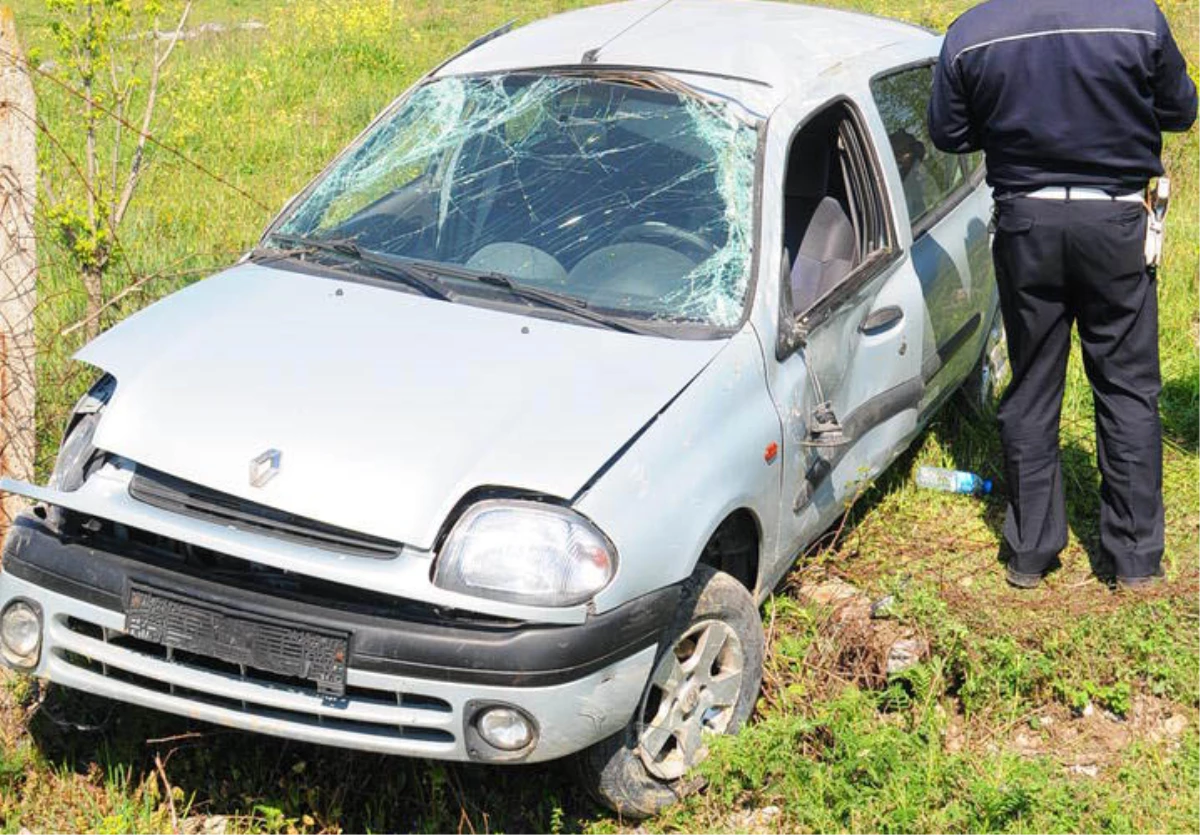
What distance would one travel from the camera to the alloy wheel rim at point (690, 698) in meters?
3.62

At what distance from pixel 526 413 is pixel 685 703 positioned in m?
0.85

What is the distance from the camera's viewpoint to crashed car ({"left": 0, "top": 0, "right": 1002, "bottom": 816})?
3.20 metres

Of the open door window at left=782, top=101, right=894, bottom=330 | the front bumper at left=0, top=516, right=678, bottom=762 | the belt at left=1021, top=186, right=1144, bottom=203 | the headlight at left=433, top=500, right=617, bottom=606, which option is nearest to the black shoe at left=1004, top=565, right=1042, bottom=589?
the open door window at left=782, top=101, right=894, bottom=330

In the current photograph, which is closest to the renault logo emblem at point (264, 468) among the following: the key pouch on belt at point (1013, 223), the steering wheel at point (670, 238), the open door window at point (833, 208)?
the steering wheel at point (670, 238)

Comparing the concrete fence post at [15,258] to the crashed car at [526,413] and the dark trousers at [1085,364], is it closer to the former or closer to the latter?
the crashed car at [526,413]

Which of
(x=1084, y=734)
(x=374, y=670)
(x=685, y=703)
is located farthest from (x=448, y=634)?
(x=1084, y=734)

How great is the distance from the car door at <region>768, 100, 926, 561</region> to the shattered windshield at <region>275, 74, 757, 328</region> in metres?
0.29

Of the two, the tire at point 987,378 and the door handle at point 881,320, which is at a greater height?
the door handle at point 881,320

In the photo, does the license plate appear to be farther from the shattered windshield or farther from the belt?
the belt

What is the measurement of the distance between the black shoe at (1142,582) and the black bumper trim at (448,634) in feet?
6.31

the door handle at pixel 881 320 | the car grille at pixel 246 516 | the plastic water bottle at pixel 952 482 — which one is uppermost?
the car grille at pixel 246 516

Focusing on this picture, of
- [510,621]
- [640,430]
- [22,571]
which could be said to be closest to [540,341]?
[640,430]

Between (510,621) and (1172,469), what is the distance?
10.8ft

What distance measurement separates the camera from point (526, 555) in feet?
10.5
